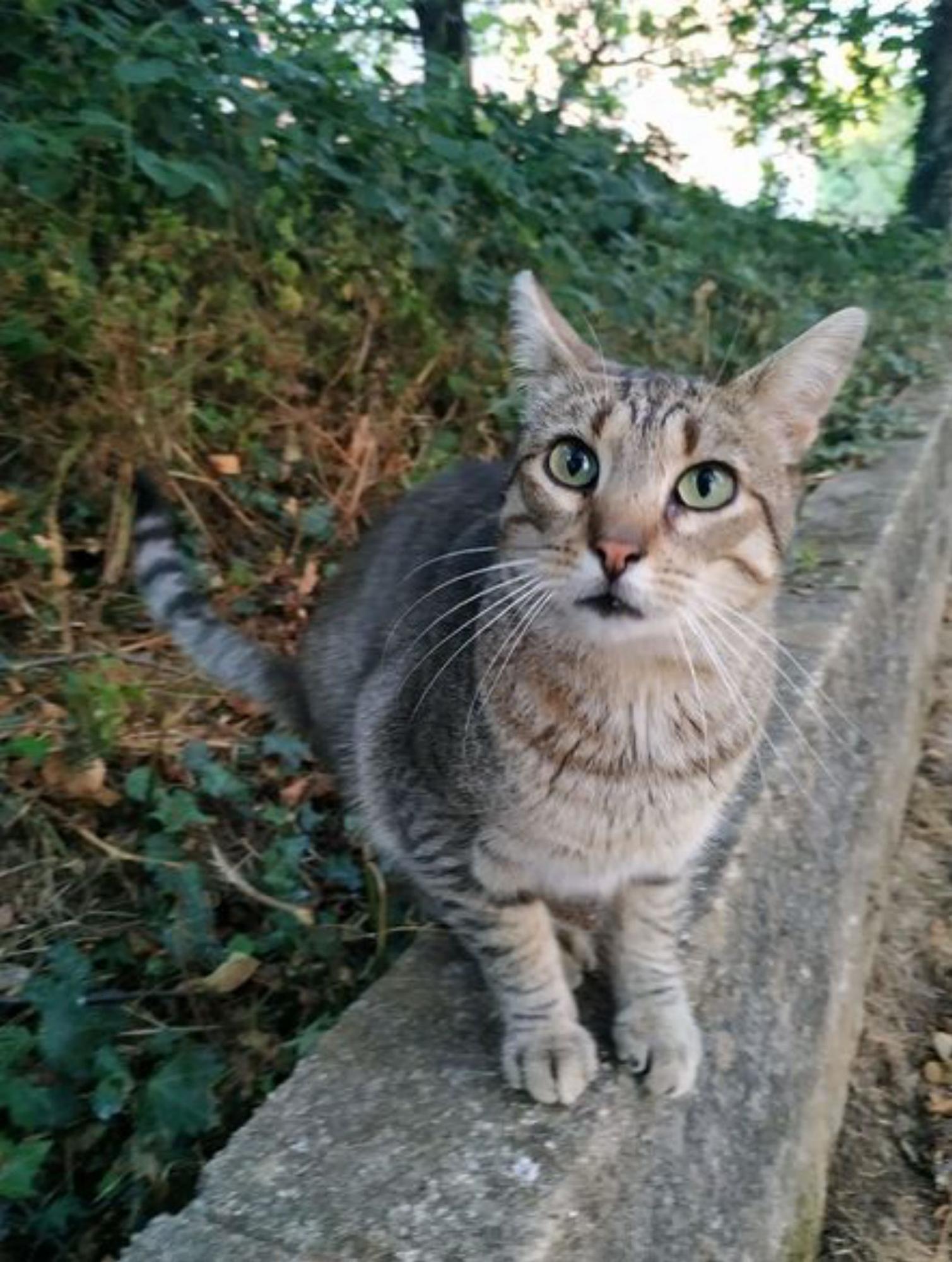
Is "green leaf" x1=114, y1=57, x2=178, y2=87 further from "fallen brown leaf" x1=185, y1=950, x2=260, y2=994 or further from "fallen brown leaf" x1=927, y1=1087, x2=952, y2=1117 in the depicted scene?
"fallen brown leaf" x1=927, y1=1087, x2=952, y2=1117

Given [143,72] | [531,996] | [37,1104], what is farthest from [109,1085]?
[143,72]

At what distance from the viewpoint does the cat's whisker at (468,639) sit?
1694 millimetres

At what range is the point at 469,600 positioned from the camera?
1740 mm

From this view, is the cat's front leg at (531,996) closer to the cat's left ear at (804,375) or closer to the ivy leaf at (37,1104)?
the ivy leaf at (37,1104)

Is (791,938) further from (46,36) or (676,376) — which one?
(46,36)

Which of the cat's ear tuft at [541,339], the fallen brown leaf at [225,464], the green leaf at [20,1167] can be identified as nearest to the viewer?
the green leaf at [20,1167]

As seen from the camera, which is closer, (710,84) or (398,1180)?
(398,1180)

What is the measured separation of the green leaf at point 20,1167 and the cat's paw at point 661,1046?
2.56ft

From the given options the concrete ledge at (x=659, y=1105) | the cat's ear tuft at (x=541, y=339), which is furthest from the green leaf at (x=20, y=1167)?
the cat's ear tuft at (x=541, y=339)

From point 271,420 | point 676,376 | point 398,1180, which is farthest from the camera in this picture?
point 271,420

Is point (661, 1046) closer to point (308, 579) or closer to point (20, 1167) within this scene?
point (20, 1167)

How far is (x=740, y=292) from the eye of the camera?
514 cm

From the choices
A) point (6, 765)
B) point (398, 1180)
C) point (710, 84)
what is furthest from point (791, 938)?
point (710, 84)

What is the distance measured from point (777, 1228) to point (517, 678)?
98 cm
